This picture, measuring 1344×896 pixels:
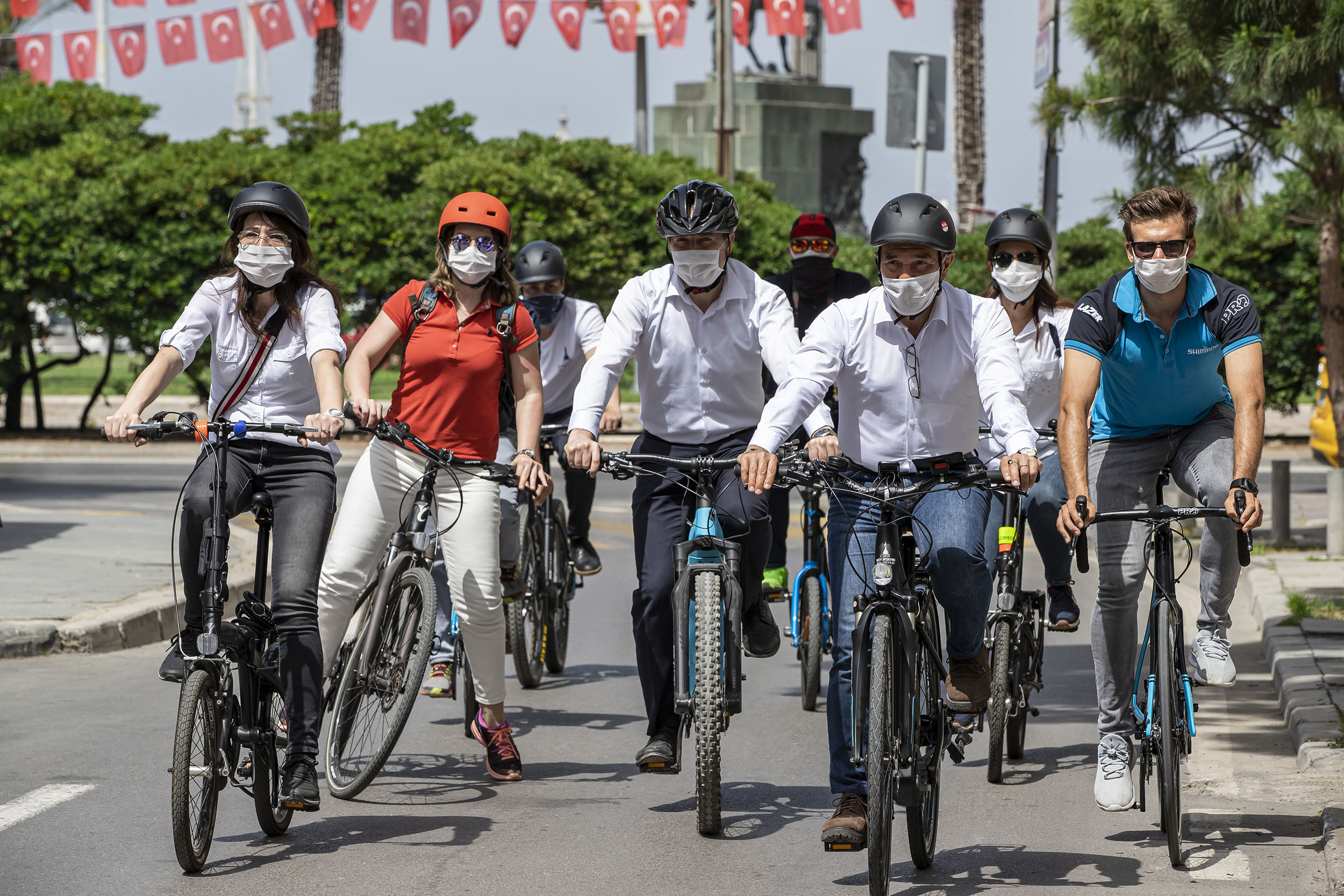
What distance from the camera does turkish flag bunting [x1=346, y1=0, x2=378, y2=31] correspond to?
25.3 metres

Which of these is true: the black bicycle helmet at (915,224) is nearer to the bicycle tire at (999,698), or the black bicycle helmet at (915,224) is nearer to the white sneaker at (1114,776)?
the white sneaker at (1114,776)

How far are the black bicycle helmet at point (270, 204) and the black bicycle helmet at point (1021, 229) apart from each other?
2973mm

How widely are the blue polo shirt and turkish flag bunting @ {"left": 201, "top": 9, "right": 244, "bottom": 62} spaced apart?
23.2 m

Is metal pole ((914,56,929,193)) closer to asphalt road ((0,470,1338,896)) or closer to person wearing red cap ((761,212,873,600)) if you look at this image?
person wearing red cap ((761,212,873,600))

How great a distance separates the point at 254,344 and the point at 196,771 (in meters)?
1.42

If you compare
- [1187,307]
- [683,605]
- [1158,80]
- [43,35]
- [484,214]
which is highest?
[43,35]

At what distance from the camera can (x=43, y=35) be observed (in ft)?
87.7

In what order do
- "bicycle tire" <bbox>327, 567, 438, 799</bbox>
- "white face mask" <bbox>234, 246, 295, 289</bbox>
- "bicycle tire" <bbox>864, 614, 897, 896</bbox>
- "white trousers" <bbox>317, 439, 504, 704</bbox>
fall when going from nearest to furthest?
"bicycle tire" <bbox>864, 614, 897, 896</bbox> < "white face mask" <bbox>234, 246, 295, 289</bbox> < "bicycle tire" <bbox>327, 567, 438, 799</bbox> < "white trousers" <bbox>317, 439, 504, 704</bbox>

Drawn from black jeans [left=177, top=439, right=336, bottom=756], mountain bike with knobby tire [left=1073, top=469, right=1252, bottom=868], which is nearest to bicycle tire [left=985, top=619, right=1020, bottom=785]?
mountain bike with knobby tire [left=1073, top=469, right=1252, bottom=868]

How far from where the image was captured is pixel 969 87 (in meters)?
34.6

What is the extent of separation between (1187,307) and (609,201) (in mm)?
22325

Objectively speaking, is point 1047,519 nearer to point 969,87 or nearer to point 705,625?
point 705,625

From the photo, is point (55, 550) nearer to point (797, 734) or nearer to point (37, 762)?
point (37, 762)

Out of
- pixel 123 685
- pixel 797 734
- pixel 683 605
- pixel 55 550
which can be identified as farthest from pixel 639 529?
pixel 55 550
